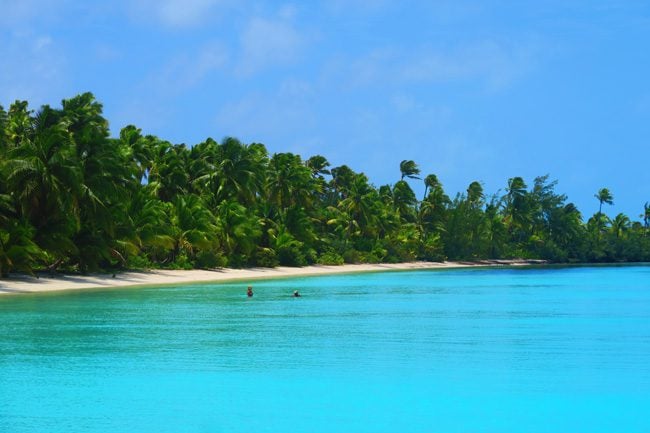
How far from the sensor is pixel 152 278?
191 feet

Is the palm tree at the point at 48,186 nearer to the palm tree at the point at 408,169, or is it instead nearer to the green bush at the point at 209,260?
the green bush at the point at 209,260

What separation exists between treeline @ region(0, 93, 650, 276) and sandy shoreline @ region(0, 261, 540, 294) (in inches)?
41.2

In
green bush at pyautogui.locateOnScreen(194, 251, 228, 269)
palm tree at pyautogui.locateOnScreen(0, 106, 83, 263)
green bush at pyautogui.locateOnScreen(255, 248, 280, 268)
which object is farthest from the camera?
green bush at pyautogui.locateOnScreen(255, 248, 280, 268)

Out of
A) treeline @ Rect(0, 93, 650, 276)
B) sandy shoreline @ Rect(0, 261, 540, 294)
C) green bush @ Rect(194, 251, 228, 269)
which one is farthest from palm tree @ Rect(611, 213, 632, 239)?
green bush @ Rect(194, 251, 228, 269)

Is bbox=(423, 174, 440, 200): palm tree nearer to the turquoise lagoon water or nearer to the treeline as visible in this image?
the treeline

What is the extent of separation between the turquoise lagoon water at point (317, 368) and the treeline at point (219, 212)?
10.5m

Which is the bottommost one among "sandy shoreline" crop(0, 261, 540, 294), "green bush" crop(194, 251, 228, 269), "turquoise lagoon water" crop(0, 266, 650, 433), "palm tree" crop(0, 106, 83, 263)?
"turquoise lagoon water" crop(0, 266, 650, 433)

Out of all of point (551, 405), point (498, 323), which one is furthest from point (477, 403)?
point (498, 323)

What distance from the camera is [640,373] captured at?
19.9 m

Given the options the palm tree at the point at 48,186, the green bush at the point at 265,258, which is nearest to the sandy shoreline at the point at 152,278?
the green bush at the point at 265,258

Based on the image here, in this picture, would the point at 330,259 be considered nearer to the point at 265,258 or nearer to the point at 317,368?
the point at 265,258

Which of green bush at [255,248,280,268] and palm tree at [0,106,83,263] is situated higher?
palm tree at [0,106,83,263]

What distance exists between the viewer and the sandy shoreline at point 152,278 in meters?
46.7

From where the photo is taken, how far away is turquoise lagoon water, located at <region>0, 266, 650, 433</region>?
1496 cm
